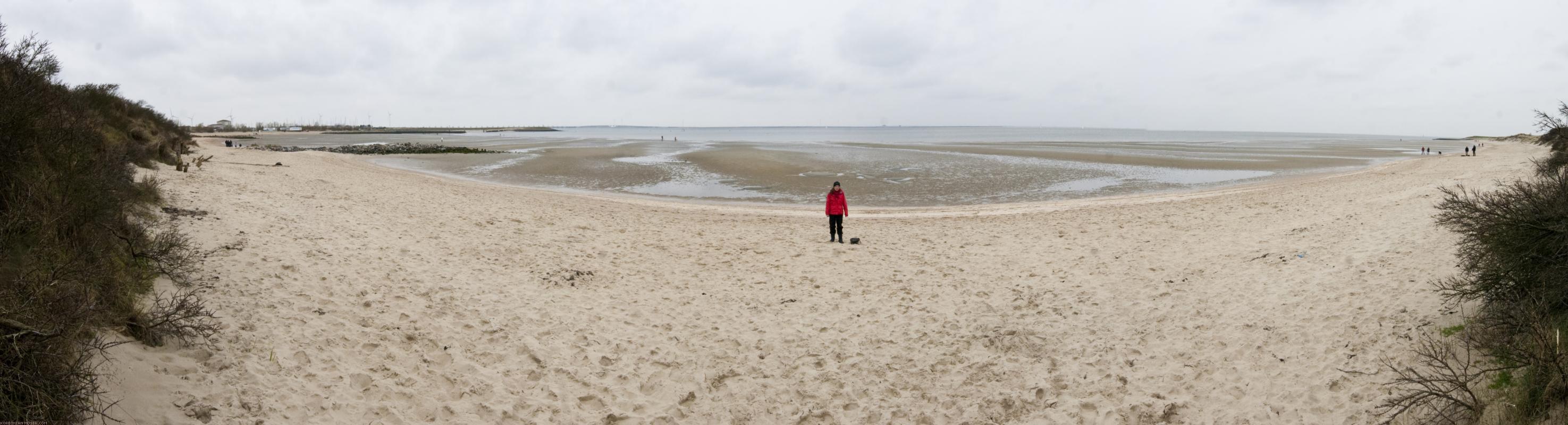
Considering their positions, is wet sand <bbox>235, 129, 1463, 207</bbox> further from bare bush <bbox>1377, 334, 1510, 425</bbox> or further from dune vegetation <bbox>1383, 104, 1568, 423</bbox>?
bare bush <bbox>1377, 334, 1510, 425</bbox>

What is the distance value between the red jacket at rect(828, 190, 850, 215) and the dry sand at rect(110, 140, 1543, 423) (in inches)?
29.0

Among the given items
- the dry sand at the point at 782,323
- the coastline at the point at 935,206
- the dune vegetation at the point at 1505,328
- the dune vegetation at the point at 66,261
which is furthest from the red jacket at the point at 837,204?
the dune vegetation at the point at 66,261

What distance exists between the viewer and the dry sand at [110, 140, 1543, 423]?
519 centimetres

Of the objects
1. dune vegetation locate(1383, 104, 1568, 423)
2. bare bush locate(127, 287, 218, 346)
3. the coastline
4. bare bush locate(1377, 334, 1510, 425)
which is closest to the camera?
dune vegetation locate(1383, 104, 1568, 423)

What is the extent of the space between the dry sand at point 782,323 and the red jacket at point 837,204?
74 cm

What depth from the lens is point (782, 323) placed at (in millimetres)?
7531

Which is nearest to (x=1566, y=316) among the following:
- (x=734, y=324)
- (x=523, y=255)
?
(x=734, y=324)

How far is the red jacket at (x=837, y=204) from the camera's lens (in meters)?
11.8

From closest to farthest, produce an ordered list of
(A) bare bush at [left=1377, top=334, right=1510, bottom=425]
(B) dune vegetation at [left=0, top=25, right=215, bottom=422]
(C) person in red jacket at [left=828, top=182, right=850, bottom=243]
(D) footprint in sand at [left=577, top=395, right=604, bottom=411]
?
(B) dune vegetation at [left=0, top=25, right=215, bottom=422]
(A) bare bush at [left=1377, top=334, right=1510, bottom=425]
(D) footprint in sand at [left=577, top=395, right=604, bottom=411]
(C) person in red jacket at [left=828, top=182, right=850, bottom=243]

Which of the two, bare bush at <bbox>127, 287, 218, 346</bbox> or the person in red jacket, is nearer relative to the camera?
bare bush at <bbox>127, 287, 218, 346</bbox>

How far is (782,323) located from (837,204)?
467cm

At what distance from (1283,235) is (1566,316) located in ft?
21.9

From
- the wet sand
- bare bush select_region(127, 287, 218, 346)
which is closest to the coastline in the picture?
the wet sand

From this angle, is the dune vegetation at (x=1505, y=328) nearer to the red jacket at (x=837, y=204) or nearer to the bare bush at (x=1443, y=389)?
the bare bush at (x=1443, y=389)
